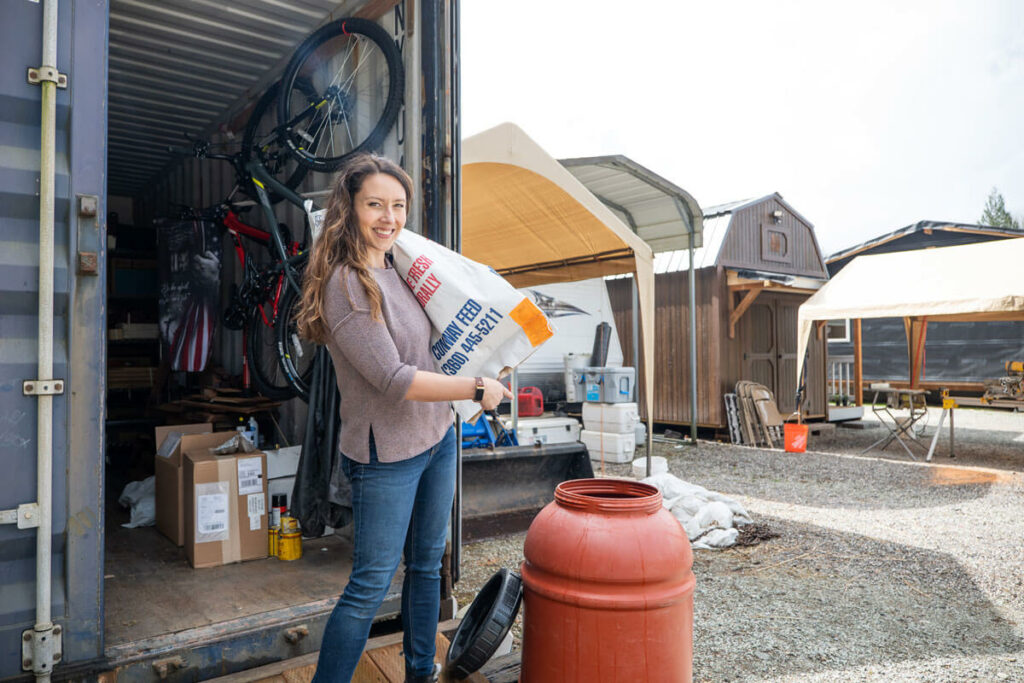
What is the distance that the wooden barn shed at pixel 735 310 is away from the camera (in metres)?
10.2

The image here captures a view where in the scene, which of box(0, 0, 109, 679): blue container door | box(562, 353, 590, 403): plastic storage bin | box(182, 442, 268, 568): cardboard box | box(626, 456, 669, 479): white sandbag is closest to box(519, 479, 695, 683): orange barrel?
box(0, 0, 109, 679): blue container door

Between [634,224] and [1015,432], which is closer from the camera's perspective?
[634,224]

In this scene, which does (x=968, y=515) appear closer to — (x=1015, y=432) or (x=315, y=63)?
(x=315, y=63)

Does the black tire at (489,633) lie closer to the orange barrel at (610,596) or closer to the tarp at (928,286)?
the orange barrel at (610,596)

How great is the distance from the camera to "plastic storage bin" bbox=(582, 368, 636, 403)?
8.25 metres

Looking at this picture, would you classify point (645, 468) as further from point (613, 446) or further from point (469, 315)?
point (469, 315)

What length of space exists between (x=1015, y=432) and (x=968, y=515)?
24.4ft

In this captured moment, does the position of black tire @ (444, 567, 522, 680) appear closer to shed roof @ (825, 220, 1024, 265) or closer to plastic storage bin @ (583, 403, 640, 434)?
plastic storage bin @ (583, 403, 640, 434)

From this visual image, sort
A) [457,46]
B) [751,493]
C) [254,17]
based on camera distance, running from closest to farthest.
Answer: [457,46] < [254,17] < [751,493]

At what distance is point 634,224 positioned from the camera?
29.1 ft

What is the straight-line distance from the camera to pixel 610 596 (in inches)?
74.0

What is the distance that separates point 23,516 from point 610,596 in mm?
1708

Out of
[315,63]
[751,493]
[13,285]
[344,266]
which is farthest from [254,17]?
[751,493]

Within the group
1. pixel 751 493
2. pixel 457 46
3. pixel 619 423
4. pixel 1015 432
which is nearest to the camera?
pixel 457 46
